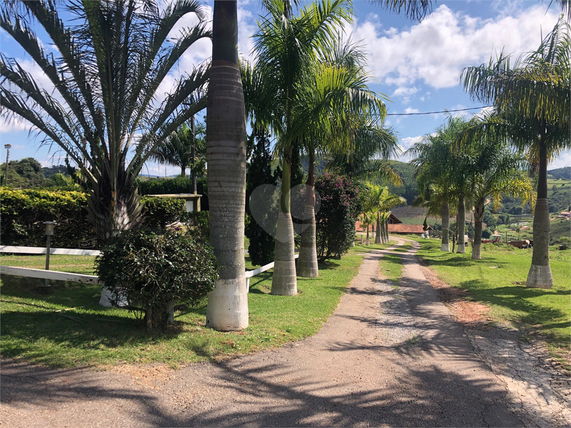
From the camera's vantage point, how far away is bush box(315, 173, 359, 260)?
14.0 metres

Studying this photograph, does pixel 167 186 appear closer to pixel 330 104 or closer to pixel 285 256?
pixel 285 256

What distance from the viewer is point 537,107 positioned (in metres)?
9.08

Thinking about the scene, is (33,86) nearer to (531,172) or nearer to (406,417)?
(406,417)

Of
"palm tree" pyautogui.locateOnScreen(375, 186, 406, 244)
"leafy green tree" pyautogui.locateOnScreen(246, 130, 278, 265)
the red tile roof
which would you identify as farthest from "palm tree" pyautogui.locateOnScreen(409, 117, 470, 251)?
the red tile roof

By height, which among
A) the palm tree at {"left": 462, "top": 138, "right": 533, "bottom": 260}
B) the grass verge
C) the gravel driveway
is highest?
the palm tree at {"left": 462, "top": 138, "right": 533, "bottom": 260}

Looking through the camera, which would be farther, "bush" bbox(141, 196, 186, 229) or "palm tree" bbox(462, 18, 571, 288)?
"bush" bbox(141, 196, 186, 229)

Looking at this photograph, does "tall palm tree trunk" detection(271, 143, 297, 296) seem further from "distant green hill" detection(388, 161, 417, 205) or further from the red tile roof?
the red tile roof

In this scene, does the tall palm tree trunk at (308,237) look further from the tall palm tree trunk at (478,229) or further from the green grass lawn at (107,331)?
the tall palm tree trunk at (478,229)

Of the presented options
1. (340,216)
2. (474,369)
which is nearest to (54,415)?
(474,369)

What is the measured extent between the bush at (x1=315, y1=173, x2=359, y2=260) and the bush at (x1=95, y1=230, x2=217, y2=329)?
9.19m

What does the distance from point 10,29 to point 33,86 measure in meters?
0.77

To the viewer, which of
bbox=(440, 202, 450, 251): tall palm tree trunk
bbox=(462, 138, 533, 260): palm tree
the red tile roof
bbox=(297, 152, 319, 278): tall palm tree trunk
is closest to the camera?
bbox=(297, 152, 319, 278): tall palm tree trunk

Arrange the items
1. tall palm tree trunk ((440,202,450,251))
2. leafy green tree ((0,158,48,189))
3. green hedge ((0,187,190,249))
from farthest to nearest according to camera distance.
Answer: leafy green tree ((0,158,48,189)), tall palm tree trunk ((440,202,450,251)), green hedge ((0,187,190,249))

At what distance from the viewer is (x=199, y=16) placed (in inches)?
264
